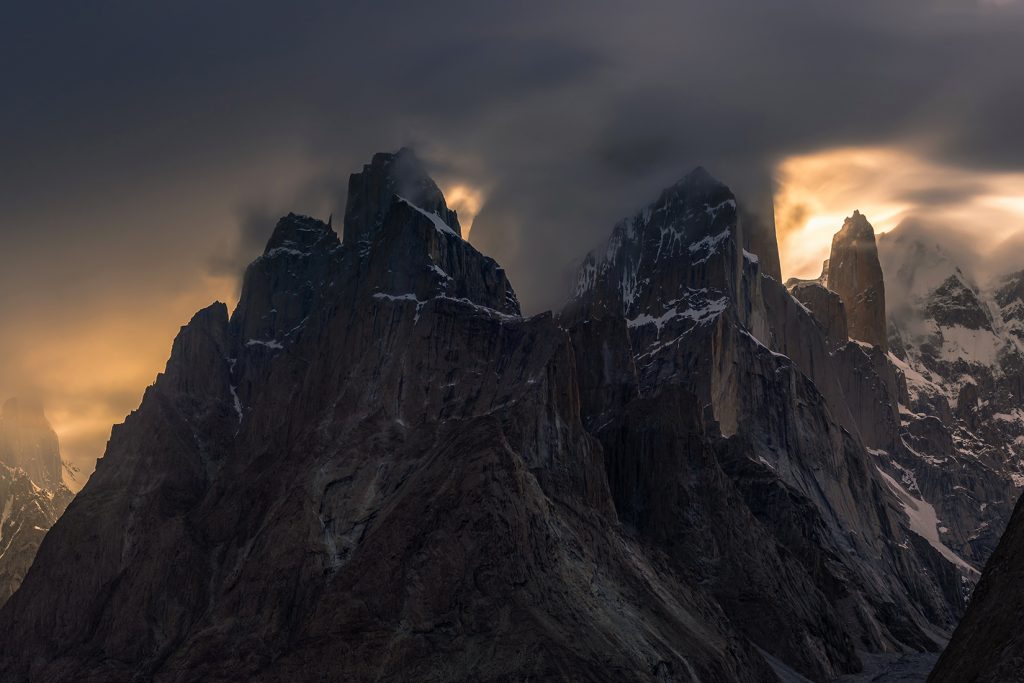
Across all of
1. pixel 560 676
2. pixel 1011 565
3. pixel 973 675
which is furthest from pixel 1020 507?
pixel 560 676

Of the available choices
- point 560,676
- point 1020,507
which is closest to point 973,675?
point 1020,507

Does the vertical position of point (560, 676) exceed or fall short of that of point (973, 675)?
it exceeds it

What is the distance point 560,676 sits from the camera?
655ft

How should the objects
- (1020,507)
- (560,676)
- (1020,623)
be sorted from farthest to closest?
(560,676) → (1020,507) → (1020,623)

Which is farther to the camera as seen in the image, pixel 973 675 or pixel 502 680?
pixel 502 680

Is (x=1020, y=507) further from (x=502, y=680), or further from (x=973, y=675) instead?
(x=502, y=680)

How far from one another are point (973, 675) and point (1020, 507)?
556 inches

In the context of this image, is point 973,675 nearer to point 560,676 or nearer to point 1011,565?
point 1011,565

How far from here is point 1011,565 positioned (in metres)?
126

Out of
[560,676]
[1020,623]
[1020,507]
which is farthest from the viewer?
[560,676]

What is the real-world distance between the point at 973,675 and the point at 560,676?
84.7 m

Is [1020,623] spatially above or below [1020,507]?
below

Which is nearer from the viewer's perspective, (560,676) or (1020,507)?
(1020,507)

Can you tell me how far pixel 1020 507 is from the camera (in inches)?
5034
